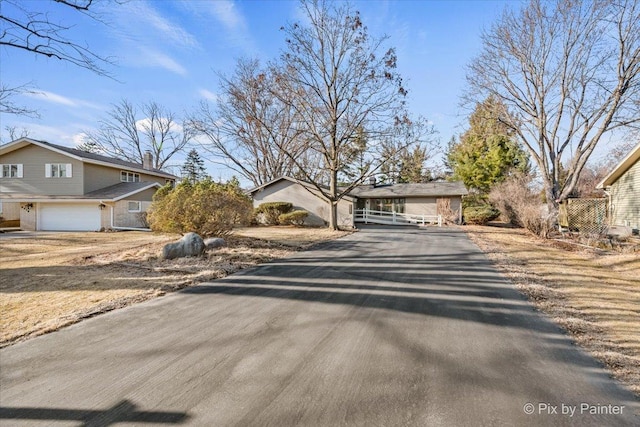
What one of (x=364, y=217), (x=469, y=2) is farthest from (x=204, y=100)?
(x=469, y=2)

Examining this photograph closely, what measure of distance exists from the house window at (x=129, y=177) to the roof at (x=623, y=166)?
31.6m

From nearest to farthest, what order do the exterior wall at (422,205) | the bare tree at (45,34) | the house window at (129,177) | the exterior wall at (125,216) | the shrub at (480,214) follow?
the bare tree at (45,34) → the exterior wall at (125,216) → the house window at (129,177) → the shrub at (480,214) → the exterior wall at (422,205)

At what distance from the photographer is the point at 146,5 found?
8180mm

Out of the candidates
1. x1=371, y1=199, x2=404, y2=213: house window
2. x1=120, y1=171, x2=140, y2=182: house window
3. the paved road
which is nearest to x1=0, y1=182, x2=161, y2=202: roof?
x1=120, y1=171, x2=140, y2=182: house window

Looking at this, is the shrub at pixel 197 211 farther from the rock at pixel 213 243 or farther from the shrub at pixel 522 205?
the shrub at pixel 522 205

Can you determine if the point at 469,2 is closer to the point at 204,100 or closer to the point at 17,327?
the point at 17,327

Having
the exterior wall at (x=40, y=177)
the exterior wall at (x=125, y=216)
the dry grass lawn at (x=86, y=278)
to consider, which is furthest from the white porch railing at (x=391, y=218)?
the exterior wall at (x=40, y=177)

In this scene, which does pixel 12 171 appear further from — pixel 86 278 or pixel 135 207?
pixel 86 278

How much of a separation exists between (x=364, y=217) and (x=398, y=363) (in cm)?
2465

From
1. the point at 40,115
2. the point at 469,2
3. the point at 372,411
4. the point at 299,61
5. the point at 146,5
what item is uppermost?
the point at 299,61

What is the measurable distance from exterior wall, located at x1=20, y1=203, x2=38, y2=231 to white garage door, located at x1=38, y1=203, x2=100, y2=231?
305mm

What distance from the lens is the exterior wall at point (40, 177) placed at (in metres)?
20.2

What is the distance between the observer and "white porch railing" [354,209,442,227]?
84.9 feet

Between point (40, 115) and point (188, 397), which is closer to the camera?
point (188, 397)
